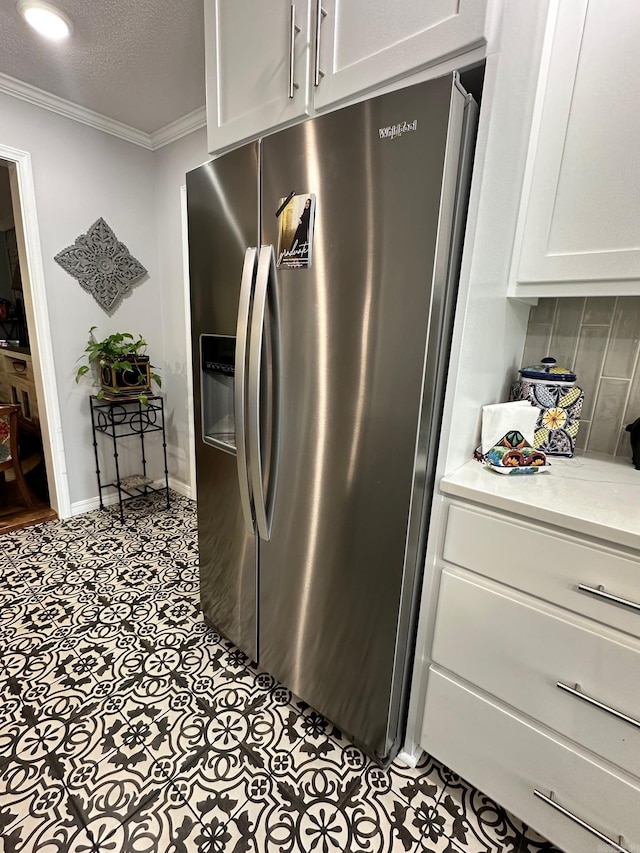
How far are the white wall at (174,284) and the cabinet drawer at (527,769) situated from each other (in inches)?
91.2

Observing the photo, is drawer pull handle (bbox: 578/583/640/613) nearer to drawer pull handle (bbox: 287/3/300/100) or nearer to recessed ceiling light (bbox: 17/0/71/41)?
drawer pull handle (bbox: 287/3/300/100)

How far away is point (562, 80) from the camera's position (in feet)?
3.53

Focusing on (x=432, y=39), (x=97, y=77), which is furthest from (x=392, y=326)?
(x=97, y=77)

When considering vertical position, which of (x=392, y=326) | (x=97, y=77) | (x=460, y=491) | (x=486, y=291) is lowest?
(x=460, y=491)

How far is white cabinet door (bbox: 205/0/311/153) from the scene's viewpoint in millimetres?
1174

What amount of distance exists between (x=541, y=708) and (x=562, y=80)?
5.19ft

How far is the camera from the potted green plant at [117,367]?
2559 mm

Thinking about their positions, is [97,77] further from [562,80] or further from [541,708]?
[541,708]

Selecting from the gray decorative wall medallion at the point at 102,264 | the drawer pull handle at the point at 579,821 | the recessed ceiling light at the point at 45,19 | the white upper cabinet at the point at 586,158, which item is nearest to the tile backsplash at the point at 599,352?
the white upper cabinet at the point at 586,158

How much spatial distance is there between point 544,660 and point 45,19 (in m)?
2.74

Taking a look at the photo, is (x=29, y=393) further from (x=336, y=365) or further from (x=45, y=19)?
(x=336, y=365)

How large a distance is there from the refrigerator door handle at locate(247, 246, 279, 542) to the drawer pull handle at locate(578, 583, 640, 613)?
838 mm

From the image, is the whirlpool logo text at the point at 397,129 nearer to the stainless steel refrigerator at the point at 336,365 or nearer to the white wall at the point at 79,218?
the stainless steel refrigerator at the point at 336,365

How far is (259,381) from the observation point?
1.23m
